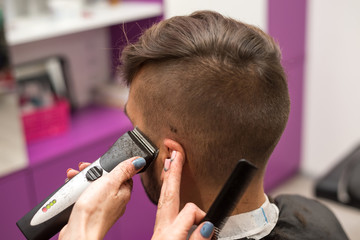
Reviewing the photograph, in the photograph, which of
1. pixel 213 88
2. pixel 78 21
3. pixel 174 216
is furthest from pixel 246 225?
pixel 78 21

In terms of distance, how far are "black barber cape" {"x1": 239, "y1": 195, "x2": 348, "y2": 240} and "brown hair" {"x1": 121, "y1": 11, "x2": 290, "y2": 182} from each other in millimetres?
292

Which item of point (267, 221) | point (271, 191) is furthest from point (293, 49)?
point (267, 221)

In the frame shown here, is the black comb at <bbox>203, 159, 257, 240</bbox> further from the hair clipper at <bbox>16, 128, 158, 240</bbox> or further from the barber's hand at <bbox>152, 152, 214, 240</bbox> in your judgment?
the hair clipper at <bbox>16, 128, 158, 240</bbox>

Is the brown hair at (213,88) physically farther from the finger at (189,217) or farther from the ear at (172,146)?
the finger at (189,217)

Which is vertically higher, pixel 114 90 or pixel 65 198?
pixel 65 198

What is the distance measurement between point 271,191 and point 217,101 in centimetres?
226

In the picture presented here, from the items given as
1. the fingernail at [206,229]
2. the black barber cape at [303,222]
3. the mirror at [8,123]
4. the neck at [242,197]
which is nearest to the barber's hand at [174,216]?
the fingernail at [206,229]

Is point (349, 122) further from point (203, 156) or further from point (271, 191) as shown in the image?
point (203, 156)

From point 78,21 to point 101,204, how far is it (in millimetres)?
1390

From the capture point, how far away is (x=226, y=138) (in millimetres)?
924

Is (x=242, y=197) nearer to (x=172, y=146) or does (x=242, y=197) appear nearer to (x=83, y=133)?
(x=172, y=146)

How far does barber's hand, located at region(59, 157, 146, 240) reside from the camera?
85 centimetres

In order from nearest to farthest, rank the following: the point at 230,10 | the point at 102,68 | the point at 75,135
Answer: the point at 75,135, the point at 230,10, the point at 102,68

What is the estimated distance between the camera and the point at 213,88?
0.89m
